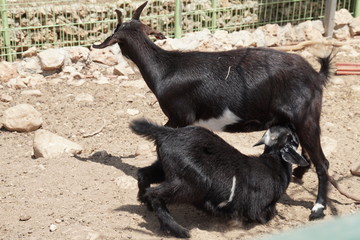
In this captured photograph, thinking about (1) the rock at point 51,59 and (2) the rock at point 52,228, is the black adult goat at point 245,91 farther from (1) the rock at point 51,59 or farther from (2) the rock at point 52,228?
(1) the rock at point 51,59

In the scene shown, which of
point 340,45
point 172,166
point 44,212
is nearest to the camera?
point 172,166

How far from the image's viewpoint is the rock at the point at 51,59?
9039mm

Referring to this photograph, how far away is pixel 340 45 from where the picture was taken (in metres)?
10.6

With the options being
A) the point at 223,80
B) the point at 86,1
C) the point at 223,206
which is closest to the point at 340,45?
the point at 86,1

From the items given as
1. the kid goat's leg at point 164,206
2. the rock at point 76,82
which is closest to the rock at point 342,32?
the rock at point 76,82

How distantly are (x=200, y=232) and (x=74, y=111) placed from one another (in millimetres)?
3269

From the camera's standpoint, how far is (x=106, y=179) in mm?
6023

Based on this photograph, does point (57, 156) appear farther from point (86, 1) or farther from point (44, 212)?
point (86, 1)

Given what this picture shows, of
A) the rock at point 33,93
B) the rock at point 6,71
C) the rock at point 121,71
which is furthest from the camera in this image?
the rock at point 121,71

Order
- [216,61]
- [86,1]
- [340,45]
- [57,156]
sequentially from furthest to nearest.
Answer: [340,45], [86,1], [57,156], [216,61]

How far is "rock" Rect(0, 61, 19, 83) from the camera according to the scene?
8766 millimetres

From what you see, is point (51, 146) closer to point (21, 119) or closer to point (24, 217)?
point (21, 119)

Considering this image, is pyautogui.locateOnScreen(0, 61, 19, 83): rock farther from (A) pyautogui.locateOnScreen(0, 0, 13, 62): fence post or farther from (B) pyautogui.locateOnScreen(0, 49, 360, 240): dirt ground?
(B) pyautogui.locateOnScreen(0, 49, 360, 240): dirt ground

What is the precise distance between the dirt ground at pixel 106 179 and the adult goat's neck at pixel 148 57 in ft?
2.78
